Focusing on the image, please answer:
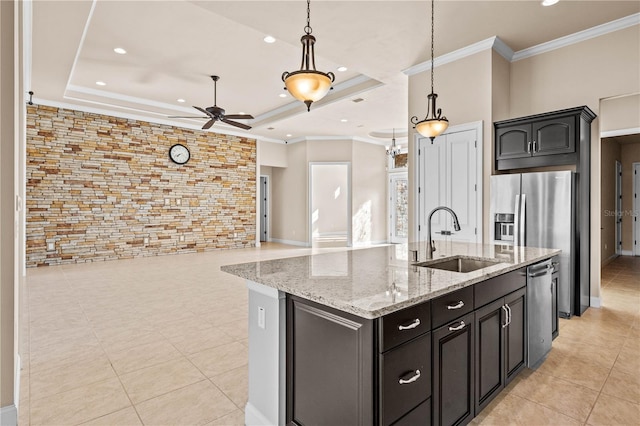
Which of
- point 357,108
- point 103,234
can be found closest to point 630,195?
point 357,108

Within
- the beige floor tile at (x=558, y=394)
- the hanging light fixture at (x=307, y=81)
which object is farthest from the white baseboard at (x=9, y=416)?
the beige floor tile at (x=558, y=394)

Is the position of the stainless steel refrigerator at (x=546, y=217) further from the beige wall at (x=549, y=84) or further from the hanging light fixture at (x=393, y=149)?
the hanging light fixture at (x=393, y=149)

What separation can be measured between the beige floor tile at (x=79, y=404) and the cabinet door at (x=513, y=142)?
435 cm

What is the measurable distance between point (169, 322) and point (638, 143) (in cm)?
1018

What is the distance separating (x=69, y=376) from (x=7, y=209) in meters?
1.30

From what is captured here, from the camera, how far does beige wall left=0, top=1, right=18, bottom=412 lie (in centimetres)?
183

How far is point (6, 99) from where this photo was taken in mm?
1852

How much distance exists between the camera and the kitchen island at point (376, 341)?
1378mm

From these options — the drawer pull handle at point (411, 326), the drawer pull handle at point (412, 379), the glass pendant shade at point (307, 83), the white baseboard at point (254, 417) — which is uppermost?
the glass pendant shade at point (307, 83)

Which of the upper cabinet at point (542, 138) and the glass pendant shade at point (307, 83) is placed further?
the upper cabinet at point (542, 138)

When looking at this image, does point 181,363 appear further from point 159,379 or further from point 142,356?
point 142,356

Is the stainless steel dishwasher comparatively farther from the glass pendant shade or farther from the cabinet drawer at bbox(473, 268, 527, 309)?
the glass pendant shade

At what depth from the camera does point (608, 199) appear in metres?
7.30

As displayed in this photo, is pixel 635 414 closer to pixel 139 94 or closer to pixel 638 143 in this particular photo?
pixel 139 94
